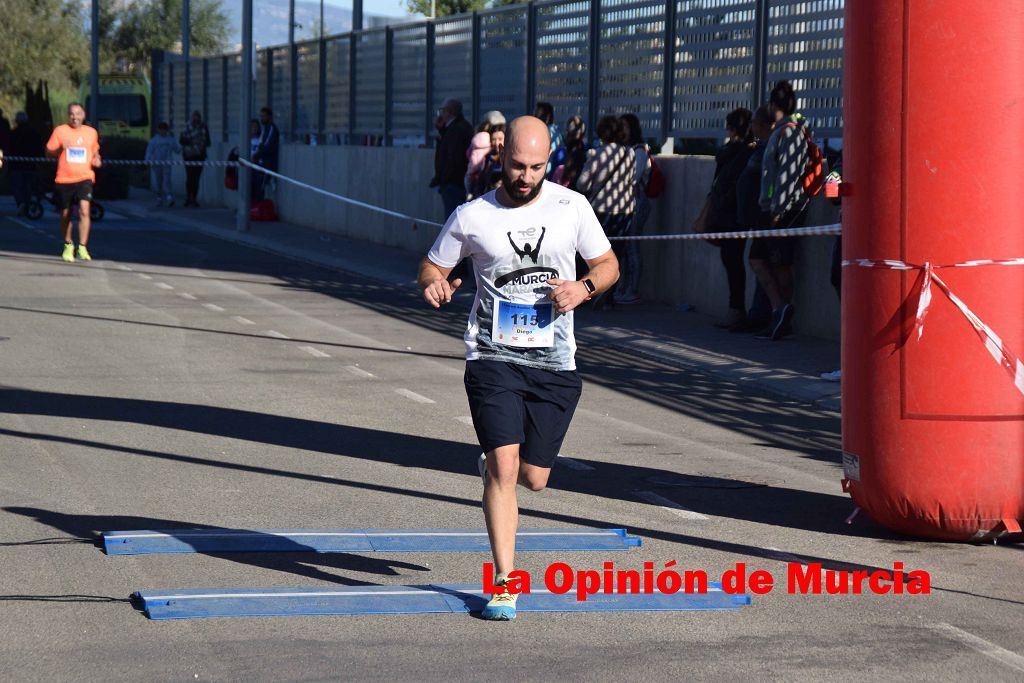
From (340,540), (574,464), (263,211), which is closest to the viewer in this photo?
(340,540)

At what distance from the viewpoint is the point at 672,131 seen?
56.0 ft

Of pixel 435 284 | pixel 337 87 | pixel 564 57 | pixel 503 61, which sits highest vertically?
pixel 337 87

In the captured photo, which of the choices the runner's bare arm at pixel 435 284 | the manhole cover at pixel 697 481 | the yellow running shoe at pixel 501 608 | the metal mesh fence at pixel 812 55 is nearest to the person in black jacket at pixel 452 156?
the metal mesh fence at pixel 812 55

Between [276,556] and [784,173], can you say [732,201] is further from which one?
[276,556]

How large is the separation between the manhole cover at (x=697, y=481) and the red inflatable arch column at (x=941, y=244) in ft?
4.20

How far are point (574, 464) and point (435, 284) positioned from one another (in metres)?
3.01

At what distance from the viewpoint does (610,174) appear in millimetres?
15555

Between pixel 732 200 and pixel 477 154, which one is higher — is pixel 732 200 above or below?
below

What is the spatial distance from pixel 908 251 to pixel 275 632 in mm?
3137

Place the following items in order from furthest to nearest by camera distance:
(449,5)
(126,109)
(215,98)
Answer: (449,5), (126,109), (215,98)

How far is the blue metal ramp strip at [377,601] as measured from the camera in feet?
18.3

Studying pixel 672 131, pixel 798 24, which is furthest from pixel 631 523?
pixel 672 131

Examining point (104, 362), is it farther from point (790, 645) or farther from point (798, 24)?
point (790, 645)

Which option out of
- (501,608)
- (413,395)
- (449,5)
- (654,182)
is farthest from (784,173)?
(449,5)
